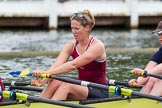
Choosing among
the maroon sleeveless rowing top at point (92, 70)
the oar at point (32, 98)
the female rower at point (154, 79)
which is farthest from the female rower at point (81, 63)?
the female rower at point (154, 79)

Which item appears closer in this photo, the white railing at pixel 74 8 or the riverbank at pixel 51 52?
the riverbank at pixel 51 52

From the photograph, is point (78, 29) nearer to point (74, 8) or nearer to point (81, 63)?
point (81, 63)

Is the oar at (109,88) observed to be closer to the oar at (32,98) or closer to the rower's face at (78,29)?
the oar at (32,98)

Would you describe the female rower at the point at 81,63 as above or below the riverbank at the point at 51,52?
above

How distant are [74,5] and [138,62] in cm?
1460

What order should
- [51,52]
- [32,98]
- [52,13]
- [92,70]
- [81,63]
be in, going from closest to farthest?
[32,98], [81,63], [92,70], [51,52], [52,13]

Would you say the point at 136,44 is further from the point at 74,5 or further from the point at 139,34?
the point at 74,5

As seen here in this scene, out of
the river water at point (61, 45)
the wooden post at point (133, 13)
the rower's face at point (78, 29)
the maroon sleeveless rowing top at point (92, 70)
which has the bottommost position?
the river water at point (61, 45)

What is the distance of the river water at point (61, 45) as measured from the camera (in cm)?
1697

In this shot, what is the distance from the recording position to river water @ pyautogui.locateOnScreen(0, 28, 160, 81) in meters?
17.0

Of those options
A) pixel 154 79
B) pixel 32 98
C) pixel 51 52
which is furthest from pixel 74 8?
pixel 32 98

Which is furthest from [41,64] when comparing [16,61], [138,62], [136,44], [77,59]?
[77,59]

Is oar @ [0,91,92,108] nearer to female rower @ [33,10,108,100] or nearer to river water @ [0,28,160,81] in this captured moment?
female rower @ [33,10,108,100]

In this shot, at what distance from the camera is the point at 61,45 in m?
23.8
